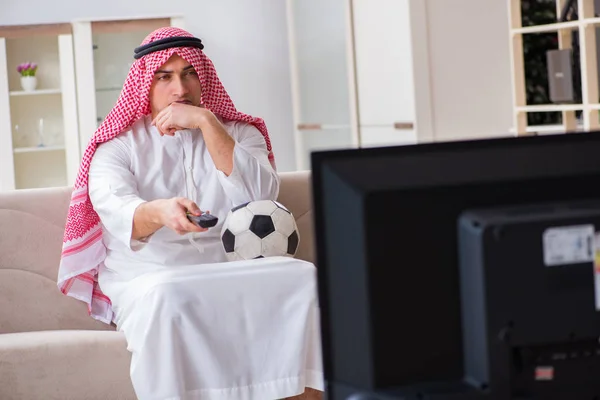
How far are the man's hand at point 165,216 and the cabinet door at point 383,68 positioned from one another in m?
2.51

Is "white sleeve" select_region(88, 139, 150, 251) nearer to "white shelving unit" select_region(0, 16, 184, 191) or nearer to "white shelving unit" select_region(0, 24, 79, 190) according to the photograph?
"white shelving unit" select_region(0, 16, 184, 191)

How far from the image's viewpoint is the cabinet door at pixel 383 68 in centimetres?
533

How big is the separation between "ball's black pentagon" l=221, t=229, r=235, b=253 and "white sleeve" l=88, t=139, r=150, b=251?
25 centimetres

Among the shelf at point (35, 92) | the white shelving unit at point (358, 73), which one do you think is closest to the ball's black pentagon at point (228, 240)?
the white shelving unit at point (358, 73)

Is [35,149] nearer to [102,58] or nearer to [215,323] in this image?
[102,58]

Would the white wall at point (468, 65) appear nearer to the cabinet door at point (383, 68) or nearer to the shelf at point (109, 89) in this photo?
the cabinet door at point (383, 68)

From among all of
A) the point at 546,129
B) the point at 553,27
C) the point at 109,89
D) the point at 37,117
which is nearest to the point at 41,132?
the point at 37,117

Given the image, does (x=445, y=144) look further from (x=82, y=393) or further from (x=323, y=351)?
(x=82, y=393)

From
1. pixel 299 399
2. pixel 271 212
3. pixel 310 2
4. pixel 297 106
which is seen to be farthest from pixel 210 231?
pixel 297 106

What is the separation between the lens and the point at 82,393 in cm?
291

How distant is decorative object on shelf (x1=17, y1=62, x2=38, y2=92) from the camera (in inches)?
308

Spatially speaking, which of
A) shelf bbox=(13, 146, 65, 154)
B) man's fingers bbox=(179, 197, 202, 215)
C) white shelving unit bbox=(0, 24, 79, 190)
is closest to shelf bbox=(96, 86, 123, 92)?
white shelving unit bbox=(0, 24, 79, 190)

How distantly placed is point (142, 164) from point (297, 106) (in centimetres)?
479

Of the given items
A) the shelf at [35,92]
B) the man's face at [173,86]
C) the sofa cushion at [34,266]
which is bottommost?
the sofa cushion at [34,266]
